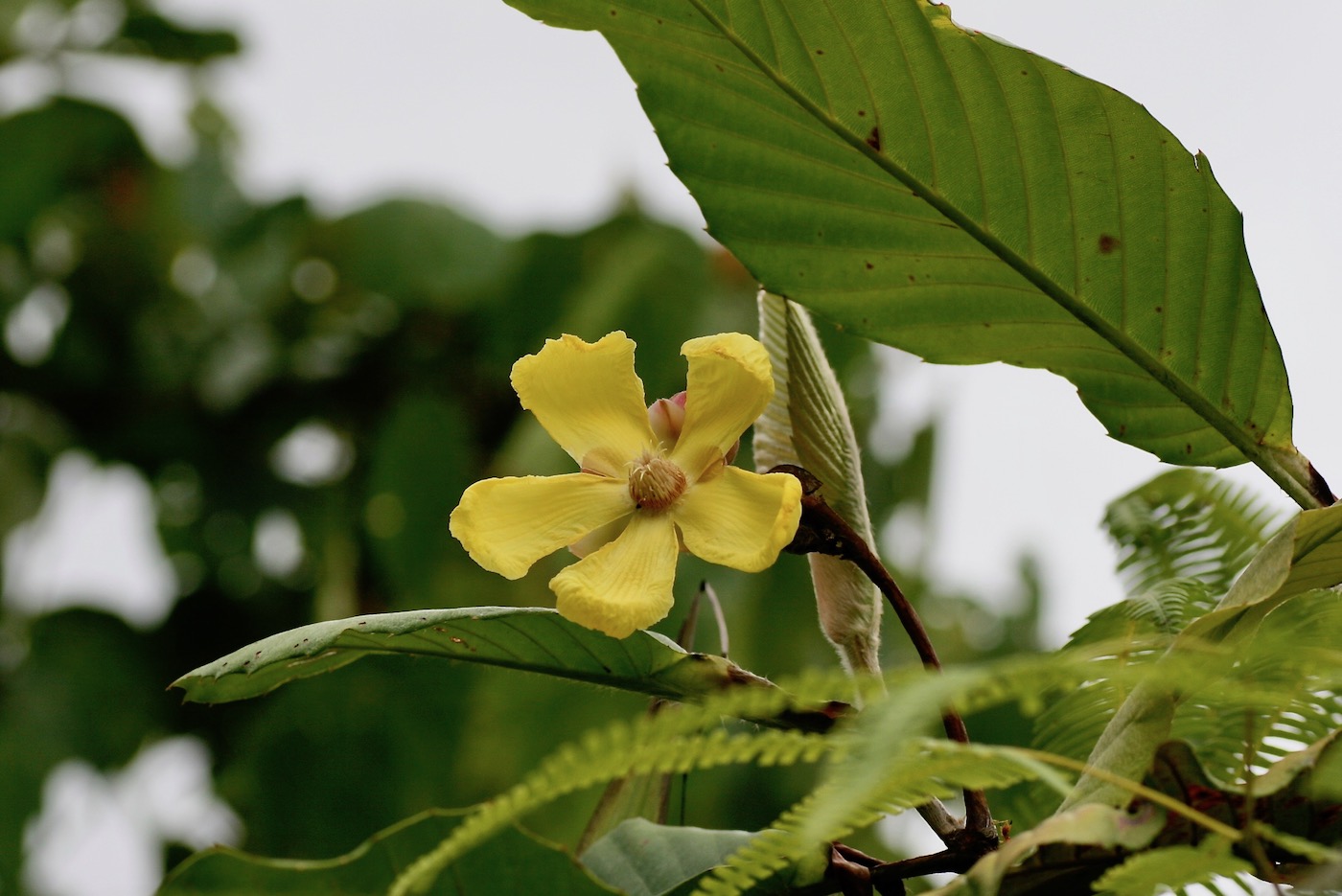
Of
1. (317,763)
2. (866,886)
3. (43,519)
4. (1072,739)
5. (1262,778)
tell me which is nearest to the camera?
(1262,778)

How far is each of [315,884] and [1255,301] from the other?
0.48 m

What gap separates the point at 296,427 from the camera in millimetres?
2357

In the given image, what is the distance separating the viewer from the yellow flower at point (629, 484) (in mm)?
560

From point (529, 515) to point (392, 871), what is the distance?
0.58 ft

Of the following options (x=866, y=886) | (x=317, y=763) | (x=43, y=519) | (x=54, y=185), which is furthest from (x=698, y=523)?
(x=54, y=185)

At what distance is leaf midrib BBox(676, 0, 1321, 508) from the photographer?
22.4 inches

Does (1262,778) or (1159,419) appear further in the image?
(1159,419)

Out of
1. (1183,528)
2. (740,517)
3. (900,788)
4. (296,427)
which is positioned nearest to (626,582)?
(740,517)

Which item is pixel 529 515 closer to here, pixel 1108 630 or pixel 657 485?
pixel 657 485

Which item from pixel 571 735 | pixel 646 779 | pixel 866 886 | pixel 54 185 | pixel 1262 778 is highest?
pixel 1262 778

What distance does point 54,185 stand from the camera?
2.37 metres

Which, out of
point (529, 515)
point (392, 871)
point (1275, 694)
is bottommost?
point (392, 871)

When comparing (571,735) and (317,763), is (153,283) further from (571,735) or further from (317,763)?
(571,735)

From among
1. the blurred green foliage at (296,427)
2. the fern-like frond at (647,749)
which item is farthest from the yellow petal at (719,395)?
the blurred green foliage at (296,427)
